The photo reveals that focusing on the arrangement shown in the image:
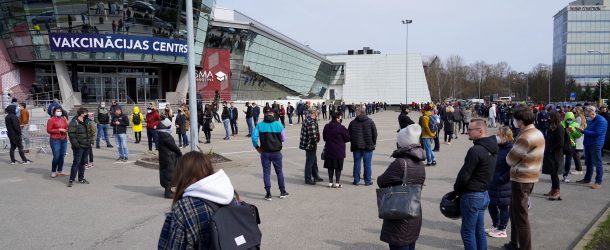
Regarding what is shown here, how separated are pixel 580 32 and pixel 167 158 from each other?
115538 mm

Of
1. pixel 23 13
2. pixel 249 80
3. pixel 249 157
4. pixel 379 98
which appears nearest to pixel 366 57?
pixel 379 98

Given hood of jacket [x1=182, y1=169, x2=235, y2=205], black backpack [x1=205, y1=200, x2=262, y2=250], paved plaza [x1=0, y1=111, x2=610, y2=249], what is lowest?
paved plaza [x1=0, y1=111, x2=610, y2=249]

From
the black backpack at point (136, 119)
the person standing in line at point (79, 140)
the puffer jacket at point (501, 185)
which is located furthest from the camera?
the black backpack at point (136, 119)

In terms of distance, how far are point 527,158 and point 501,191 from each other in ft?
2.19

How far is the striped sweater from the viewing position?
204 inches

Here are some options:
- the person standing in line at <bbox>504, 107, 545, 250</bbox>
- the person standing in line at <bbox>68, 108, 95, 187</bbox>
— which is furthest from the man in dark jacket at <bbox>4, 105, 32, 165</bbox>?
the person standing in line at <bbox>504, 107, 545, 250</bbox>

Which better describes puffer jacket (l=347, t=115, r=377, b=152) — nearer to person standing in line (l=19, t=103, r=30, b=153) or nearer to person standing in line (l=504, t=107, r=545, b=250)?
person standing in line (l=504, t=107, r=545, b=250)

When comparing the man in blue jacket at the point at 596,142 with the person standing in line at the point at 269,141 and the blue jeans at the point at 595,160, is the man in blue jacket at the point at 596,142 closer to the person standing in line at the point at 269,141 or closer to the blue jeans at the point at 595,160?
the blue jeans at the point at 595,160

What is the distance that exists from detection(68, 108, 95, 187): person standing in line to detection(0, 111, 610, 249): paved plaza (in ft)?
1.11

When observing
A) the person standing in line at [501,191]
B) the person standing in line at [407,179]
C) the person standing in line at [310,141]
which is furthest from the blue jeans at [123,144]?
the person standing in line at [407,179]

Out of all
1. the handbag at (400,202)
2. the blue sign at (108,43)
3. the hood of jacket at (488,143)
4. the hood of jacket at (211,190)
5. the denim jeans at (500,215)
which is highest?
the blue sign at (108,43)

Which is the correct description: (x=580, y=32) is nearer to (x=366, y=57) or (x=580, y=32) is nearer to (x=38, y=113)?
(x=366, y=57)

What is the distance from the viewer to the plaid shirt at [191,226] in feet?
8.66

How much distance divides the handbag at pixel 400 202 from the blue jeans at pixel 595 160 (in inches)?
278
